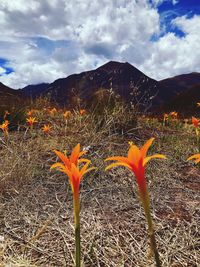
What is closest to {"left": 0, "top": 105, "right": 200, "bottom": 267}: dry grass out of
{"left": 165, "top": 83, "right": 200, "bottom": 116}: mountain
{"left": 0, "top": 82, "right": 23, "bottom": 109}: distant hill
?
{"left": 0, "top": 82, "right": 23, "bottom": 109}: distant hill

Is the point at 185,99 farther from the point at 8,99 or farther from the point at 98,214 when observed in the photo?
the point at 98,214

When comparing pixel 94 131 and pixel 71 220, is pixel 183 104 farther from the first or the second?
pixel 71 220

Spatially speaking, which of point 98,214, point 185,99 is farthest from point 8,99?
point 185,99

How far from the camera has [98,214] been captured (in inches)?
108

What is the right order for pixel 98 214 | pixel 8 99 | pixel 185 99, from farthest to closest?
pixel 185 99, pixel 8 99, pixel 98 214

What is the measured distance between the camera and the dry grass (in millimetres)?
2238

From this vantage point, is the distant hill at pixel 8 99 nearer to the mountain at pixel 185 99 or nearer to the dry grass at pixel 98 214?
the dry grass at pixel 98 214

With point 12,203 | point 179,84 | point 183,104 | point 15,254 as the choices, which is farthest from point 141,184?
point 179,84

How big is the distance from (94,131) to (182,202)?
229 centimetres

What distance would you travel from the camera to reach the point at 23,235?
8.26ft

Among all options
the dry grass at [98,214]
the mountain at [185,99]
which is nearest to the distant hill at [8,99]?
the dry grass at [98,214]

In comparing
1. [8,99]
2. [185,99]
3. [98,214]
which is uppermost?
[185,99]

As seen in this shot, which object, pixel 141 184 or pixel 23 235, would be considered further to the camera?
pixel 23 235

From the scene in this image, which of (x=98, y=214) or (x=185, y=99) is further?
(x=185, y=99)
